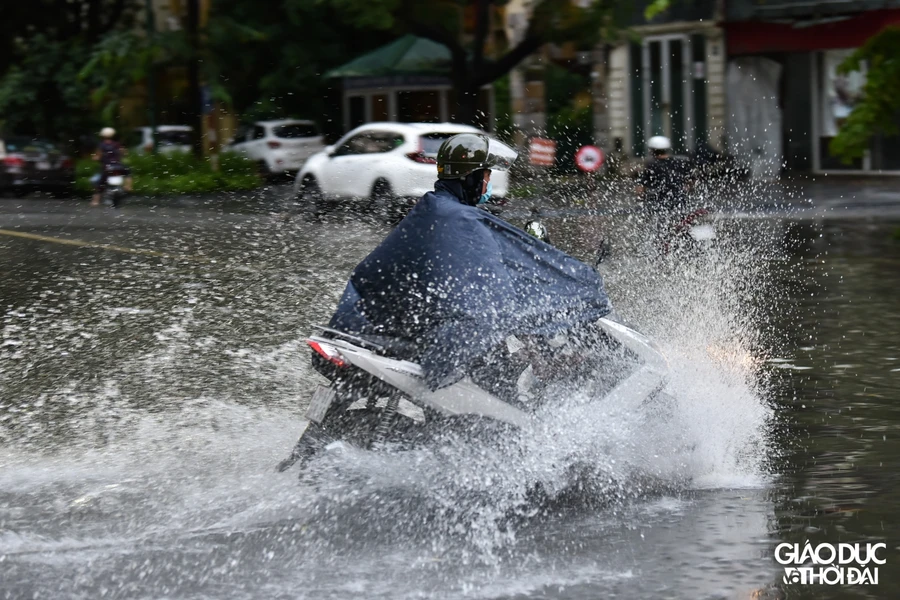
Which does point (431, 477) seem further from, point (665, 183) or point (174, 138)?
point (174, 138)

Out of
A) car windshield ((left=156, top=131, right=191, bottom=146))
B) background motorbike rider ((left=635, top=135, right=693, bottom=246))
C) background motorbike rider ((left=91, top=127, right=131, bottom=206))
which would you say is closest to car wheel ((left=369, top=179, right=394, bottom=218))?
background motorbike rider ((left=91, top=127, right=131, bottom=206))

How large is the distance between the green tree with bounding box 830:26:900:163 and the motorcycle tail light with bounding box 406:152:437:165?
627 centimetres

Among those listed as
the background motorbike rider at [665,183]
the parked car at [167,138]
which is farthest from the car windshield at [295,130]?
the background motorbike rider at [665,183]

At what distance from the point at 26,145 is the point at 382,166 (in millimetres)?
12444

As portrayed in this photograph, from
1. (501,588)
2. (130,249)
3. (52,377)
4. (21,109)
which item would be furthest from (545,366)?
(21,109)

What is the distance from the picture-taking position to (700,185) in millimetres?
19531

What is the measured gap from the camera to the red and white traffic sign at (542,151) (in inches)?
894

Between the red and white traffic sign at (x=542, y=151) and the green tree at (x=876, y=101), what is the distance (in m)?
6.64

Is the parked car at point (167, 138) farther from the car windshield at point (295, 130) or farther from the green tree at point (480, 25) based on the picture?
the green tree at point (480, 25)

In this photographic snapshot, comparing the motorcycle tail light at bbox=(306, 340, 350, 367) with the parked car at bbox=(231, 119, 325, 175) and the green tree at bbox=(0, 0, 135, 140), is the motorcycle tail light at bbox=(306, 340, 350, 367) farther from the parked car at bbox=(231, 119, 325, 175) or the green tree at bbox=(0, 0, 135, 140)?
the green tree at bbox=(0, 0, 135, 140)

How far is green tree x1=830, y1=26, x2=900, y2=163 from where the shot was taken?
1653cm

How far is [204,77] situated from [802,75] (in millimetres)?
12796

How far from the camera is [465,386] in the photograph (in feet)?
18.0

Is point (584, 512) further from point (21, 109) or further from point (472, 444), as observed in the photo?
point (21, 109)
